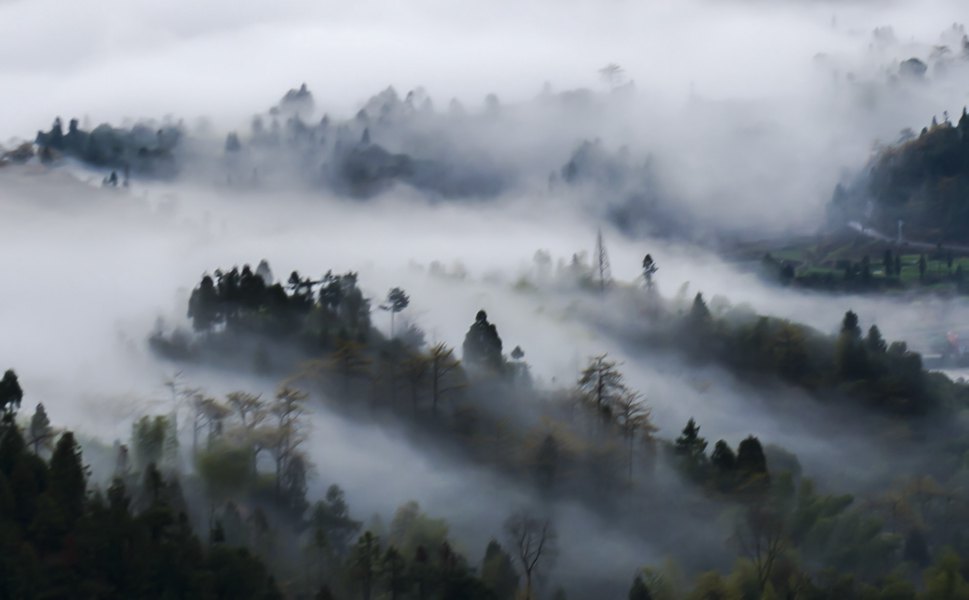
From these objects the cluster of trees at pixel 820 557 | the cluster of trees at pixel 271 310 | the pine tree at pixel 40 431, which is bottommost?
the cluster of trees at pixel 820 557

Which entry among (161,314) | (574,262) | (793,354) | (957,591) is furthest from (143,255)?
(957,591)

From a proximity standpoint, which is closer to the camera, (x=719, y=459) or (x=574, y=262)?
(x=719, y=459)

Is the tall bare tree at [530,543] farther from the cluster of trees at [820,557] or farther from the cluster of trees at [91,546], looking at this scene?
the cluster of trees at [91,546]

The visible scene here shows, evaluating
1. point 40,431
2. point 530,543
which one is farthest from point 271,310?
point 530,543

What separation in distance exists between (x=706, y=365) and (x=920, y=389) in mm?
17325

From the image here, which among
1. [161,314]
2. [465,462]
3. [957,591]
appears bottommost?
[957,591]

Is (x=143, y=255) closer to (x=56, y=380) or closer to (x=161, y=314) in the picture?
(x=161, y=314)

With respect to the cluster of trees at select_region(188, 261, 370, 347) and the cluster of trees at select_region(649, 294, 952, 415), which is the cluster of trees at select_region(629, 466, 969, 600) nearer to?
the cluster of trees at select_region(649, 294, 952, 415)

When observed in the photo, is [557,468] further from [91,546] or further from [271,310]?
[91,546]

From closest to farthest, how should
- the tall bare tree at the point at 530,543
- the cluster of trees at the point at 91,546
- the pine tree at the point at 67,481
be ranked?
the cluster of trees at the point at 91,546 < the pine tree at the point at 67,481 < the tall bare tree at the point at 530,543

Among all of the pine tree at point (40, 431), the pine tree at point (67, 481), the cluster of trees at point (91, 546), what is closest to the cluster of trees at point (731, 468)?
the cluster of trees at point (91, 546)

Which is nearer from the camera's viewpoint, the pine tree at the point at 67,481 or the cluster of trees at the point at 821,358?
the pine tree at the point at 67,481

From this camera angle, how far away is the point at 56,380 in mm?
110250

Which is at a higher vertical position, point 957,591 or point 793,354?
point 793,354
